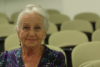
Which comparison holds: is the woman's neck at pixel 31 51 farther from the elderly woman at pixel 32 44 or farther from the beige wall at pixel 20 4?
the beige wall at pixel 20 4

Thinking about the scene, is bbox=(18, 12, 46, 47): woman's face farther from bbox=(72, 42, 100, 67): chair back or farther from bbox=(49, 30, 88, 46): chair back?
bbox=(49, 30, 88, 46): chair back

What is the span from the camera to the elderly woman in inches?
33.7

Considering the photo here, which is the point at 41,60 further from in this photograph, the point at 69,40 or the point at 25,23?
the point at 69,40

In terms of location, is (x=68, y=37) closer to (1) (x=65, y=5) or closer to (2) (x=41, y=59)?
(2) (x=41, y=59)

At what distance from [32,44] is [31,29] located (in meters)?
0.11

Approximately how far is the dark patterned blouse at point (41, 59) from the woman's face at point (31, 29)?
0.15 meters

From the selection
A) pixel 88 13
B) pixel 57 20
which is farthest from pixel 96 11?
pixel 57 20

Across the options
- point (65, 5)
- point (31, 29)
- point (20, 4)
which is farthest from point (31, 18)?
point (20, 4)

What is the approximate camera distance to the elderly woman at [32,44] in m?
0.85

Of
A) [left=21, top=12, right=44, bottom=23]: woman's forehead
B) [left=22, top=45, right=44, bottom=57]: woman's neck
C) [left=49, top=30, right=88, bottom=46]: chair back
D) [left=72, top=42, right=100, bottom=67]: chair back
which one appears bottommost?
[left=72, top=42, right=100, bottom=67]: chair back

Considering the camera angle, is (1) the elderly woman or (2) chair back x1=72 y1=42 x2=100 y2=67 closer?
(1) the elderly woman

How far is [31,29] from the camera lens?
86 cm

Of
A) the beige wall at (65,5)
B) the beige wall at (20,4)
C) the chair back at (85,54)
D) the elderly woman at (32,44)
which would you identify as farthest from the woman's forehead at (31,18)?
the beige wall at (20,4)

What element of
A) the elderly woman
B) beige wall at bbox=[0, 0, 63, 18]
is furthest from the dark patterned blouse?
beige wall at bbox=[0, 0, 63, 18]
